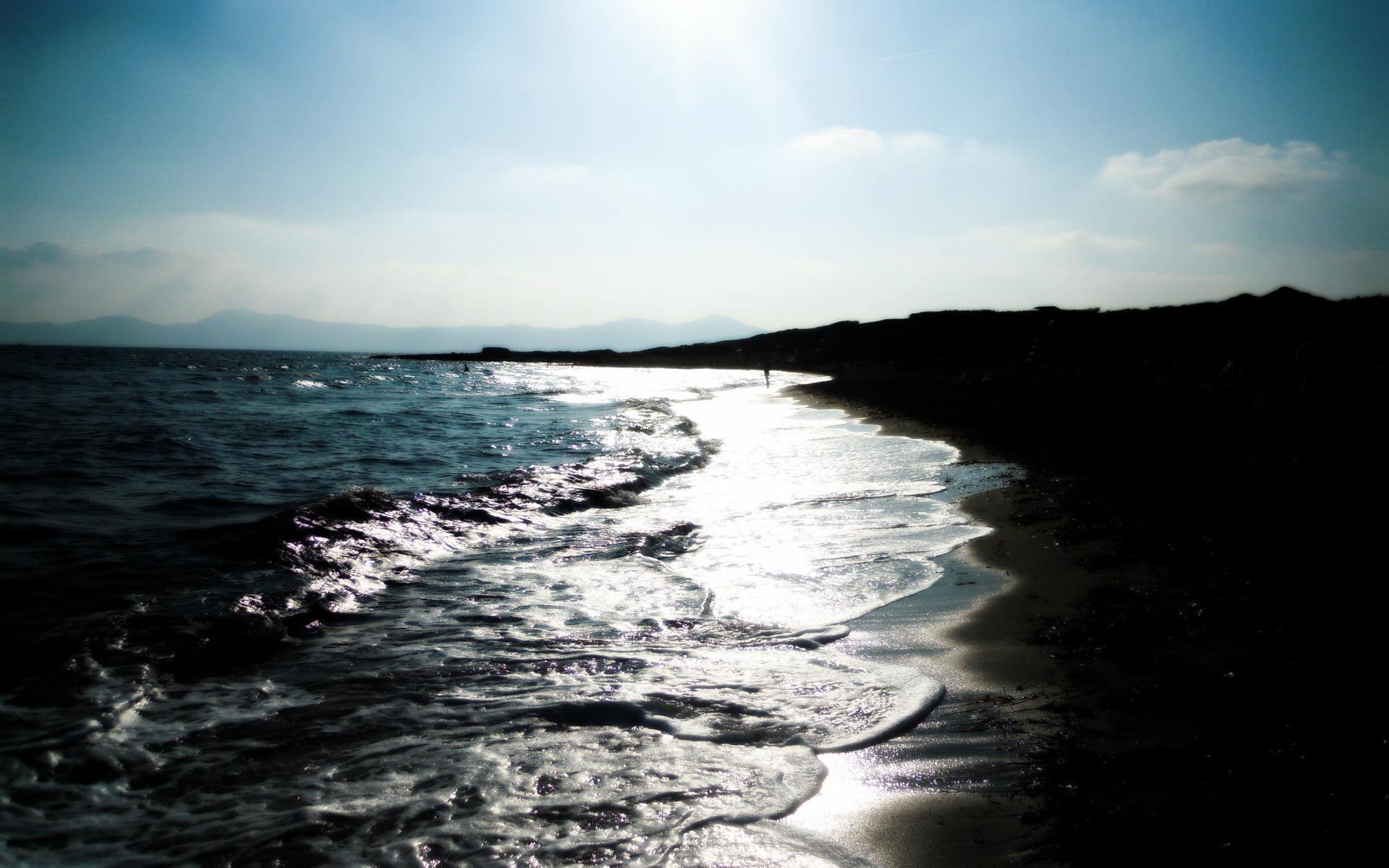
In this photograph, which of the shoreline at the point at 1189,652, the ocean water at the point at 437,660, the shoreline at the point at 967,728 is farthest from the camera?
the ocean water at the point at 437,660

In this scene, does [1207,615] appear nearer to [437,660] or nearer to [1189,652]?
[1189,652]

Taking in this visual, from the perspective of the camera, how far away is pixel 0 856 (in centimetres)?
291

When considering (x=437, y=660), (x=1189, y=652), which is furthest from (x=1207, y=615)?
(x=437, y=660)

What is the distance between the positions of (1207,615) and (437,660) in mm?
5740

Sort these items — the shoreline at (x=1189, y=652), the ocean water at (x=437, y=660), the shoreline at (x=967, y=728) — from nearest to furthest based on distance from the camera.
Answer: the shoreline at (x=1189, y=652), the shoreline at (x=967, y=728), the ocean water at (x=437, y=660)

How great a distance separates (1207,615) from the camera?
4.61 meters

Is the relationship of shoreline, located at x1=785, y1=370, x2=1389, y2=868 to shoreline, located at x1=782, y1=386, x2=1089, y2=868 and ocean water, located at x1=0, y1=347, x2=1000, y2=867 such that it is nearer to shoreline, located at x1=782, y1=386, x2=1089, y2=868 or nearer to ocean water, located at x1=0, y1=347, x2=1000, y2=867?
shoreline, located at x1=782, y1=386, x2=1089, y2=868

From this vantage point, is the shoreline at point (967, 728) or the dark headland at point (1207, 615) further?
the shoreline at point (967, 728)

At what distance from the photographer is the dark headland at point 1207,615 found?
2.58 m

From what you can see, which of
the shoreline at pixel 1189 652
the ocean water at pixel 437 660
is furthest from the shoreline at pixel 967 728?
the ocean water at pixel 437 660

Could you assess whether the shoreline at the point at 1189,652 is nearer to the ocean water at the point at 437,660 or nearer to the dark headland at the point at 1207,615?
the dark headland at the point at 1207,615

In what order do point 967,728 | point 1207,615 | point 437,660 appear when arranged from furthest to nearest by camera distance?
point 437,660 < point 1207,615 < point 967,728

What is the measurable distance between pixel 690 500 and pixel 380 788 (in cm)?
831

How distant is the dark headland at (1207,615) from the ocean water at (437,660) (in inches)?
40.6
